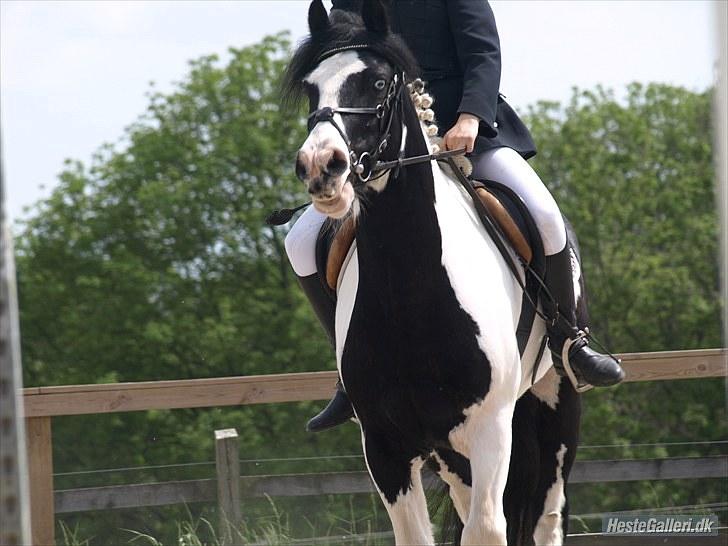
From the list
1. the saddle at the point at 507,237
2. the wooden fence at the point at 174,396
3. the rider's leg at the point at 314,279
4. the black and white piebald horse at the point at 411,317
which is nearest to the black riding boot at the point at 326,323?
the rider's leg at the point at 314,279

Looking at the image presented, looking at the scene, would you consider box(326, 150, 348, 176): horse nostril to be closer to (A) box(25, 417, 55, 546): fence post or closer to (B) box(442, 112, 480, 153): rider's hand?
(B) box(442, 112, 480, 153): rider's hand

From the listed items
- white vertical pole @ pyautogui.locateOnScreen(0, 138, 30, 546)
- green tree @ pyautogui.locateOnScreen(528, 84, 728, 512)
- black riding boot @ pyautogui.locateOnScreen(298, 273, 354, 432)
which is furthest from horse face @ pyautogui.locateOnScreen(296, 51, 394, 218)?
green tree @ pyautogui.locateOnScreen(528, 84, 728, 512)

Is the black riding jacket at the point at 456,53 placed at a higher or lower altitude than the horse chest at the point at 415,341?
higher

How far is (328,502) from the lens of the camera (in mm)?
7629

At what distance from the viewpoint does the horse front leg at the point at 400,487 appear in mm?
4113

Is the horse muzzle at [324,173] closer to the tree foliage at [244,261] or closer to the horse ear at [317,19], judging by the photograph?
the horse ear at [317,19]

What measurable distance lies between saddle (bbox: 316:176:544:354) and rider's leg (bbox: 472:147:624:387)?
0.13 ft

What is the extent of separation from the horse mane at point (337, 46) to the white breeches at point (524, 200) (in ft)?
2.32

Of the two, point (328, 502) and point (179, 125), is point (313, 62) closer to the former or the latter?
point (328, 502)

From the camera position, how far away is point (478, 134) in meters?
4.71

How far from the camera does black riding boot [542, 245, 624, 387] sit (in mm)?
4625

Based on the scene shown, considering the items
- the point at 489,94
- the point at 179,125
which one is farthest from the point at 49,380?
the point at 489,94

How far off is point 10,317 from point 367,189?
277cm

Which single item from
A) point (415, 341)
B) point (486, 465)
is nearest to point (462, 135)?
point (415, 341)
